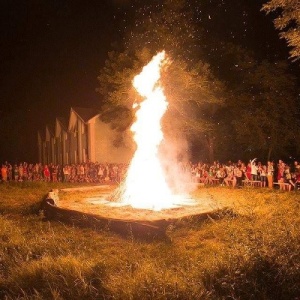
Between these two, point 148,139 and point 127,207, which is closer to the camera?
point 127,207

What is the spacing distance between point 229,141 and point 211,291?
1118 inches

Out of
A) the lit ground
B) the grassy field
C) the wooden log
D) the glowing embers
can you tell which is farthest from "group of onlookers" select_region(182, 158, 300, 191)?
the wooden log

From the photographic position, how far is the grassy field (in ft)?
22.7

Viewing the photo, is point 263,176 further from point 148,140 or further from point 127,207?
point 127,207

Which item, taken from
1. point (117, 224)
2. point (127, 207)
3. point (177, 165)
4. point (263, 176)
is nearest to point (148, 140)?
point (127, 207)

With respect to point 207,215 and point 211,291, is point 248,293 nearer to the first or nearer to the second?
point 211,291

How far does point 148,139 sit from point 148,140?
0.04m

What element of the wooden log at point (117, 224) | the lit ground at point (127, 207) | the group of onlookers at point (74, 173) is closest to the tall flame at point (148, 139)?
the lit ground at point (127, 207)

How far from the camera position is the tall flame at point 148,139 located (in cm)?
1788

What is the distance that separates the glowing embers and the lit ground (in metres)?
1.03

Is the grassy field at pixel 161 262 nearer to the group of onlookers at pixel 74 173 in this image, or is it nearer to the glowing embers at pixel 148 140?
the glowing embers at pixel 148 140

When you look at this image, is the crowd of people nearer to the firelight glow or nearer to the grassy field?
the firelight glow

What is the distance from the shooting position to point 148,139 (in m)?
18.2

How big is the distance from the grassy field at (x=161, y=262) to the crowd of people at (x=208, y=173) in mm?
8440
